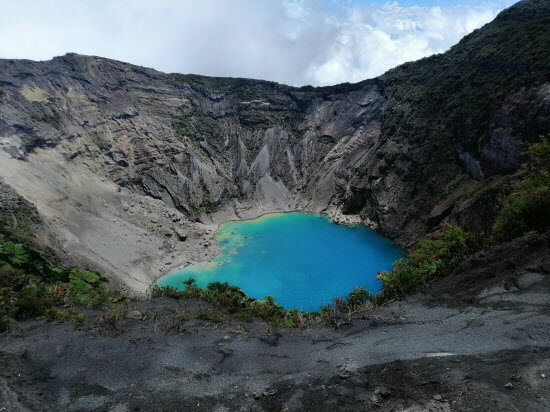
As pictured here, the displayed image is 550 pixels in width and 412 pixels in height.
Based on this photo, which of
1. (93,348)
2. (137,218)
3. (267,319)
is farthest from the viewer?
(137,218)

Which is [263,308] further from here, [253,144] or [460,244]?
[253,144]

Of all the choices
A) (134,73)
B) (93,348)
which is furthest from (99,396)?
(134,73)

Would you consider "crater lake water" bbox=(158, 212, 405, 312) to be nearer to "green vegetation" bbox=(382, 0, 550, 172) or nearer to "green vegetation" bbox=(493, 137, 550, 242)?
"green vegetation" bbox=(382, 0, 550, 172)

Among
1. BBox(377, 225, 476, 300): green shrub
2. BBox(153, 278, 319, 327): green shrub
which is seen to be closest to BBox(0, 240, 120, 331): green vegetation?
BBox(153, 278, 319, 327): green shrub

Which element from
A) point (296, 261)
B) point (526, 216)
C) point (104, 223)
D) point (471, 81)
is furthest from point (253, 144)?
point (526, 216)

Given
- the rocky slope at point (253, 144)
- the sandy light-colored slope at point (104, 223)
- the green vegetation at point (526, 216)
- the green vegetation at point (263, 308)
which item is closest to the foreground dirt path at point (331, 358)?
the green vegetation at point (263, 308)

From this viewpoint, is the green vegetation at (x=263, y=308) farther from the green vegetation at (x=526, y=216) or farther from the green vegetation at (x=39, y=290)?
the green vegetation at (x=526, y=216)

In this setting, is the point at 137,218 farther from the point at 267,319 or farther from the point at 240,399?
the point at 240,399
